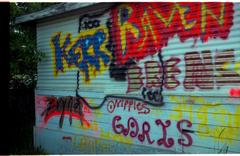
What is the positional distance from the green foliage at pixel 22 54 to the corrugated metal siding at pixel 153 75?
556 mm

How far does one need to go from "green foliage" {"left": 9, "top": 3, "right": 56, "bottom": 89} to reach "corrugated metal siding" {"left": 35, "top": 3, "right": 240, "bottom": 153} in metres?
0.56

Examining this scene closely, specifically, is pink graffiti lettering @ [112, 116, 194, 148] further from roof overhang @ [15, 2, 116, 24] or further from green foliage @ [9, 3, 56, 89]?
green foliage @ [9, 3, 56, 89]

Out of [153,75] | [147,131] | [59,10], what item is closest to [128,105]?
[147,131]

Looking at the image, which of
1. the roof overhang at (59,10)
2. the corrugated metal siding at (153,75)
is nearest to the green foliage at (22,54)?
the roof overhang at (59,10)

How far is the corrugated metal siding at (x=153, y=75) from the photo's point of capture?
19.6ft

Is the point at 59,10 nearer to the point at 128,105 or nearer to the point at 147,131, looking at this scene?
the point at 128,105

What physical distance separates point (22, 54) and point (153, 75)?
4053mm

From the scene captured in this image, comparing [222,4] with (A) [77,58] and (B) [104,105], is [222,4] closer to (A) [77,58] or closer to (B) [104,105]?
(B) [104,105]

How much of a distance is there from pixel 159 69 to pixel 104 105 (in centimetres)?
164

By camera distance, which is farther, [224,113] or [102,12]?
[102,12]

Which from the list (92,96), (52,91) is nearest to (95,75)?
(92,96)

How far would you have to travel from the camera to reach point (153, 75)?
7.06 m

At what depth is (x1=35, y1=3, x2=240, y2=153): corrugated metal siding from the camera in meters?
5.97

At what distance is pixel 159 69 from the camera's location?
22.9ft
